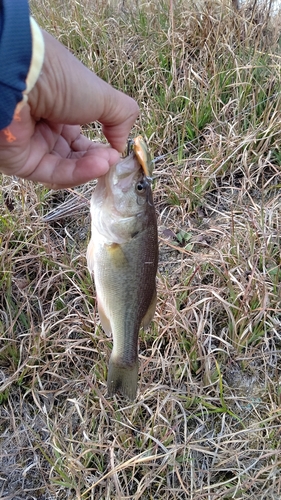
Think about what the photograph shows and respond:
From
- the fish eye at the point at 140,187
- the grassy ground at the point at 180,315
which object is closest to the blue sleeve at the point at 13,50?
the fish eye at the point at 140,187

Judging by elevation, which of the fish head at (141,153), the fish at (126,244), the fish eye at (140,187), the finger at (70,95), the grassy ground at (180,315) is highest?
the finger at (70,95)

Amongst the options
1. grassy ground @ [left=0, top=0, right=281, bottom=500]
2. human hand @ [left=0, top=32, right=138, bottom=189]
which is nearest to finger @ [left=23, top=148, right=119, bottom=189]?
human hand @ [left=0, top=32, right=138, bottom=189]

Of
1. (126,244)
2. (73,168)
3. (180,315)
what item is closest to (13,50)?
(73,168)

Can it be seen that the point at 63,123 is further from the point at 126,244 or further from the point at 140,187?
the point at 126,244

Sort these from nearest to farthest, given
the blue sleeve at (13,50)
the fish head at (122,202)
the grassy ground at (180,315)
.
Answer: the blue sleeve at (13,50) → the fish head at (122,202) → the grassy ground at (180,315)

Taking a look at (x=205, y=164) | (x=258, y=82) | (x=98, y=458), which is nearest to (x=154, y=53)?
(x=258, y=82)

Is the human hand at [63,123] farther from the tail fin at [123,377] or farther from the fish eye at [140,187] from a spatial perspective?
the tail fin at [123,377]

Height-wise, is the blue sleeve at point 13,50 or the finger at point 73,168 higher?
the blue sleeve at point 13,50

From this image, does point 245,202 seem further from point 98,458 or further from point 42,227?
point 98,458

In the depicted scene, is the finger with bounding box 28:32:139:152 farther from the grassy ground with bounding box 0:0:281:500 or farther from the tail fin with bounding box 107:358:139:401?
the grassy ground with bounding box 0:0:281:500
